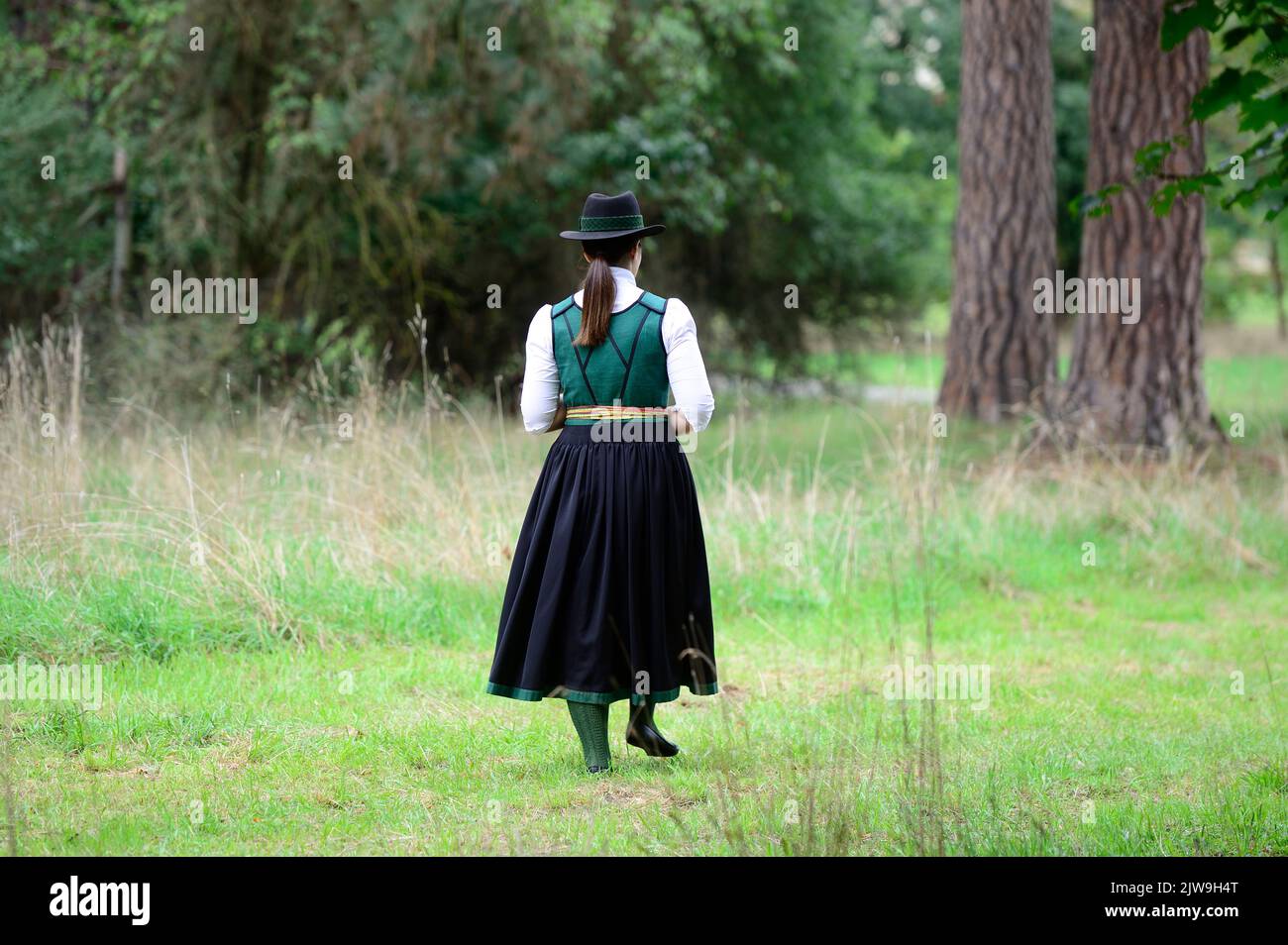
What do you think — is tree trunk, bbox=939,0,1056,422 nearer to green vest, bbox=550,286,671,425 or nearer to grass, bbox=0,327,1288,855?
grass, bbox=0,327,1288,855

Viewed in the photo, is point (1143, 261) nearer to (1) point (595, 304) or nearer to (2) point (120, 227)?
(1) point (595, 304)

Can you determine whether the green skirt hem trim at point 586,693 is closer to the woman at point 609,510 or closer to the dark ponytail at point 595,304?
the woman at point 609,510

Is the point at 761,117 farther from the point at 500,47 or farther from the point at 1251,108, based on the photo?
the point at 1251,108

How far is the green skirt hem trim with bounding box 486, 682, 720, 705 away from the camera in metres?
4.83

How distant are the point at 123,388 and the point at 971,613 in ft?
24.7

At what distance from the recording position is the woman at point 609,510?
4840 mm

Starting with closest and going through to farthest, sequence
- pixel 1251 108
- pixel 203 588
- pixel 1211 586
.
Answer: pixel 1251 108 < pixel 203 588 < pixel 1211 586

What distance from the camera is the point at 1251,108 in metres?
4.39

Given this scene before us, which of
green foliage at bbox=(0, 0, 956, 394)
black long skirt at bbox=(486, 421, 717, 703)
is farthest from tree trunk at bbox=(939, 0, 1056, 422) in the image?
black long skirt at bbox=(486, 421, 717, 703)

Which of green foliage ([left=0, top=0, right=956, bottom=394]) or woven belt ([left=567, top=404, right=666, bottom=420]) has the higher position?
green foliage ([left=0, top=0, right=956, bottom=394])

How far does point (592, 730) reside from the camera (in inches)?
197

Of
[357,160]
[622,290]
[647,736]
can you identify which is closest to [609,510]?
[622,290]

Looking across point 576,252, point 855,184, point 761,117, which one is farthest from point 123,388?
point 855,184

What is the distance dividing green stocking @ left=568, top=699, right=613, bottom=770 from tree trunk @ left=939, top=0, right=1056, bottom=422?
8490 millimetres
